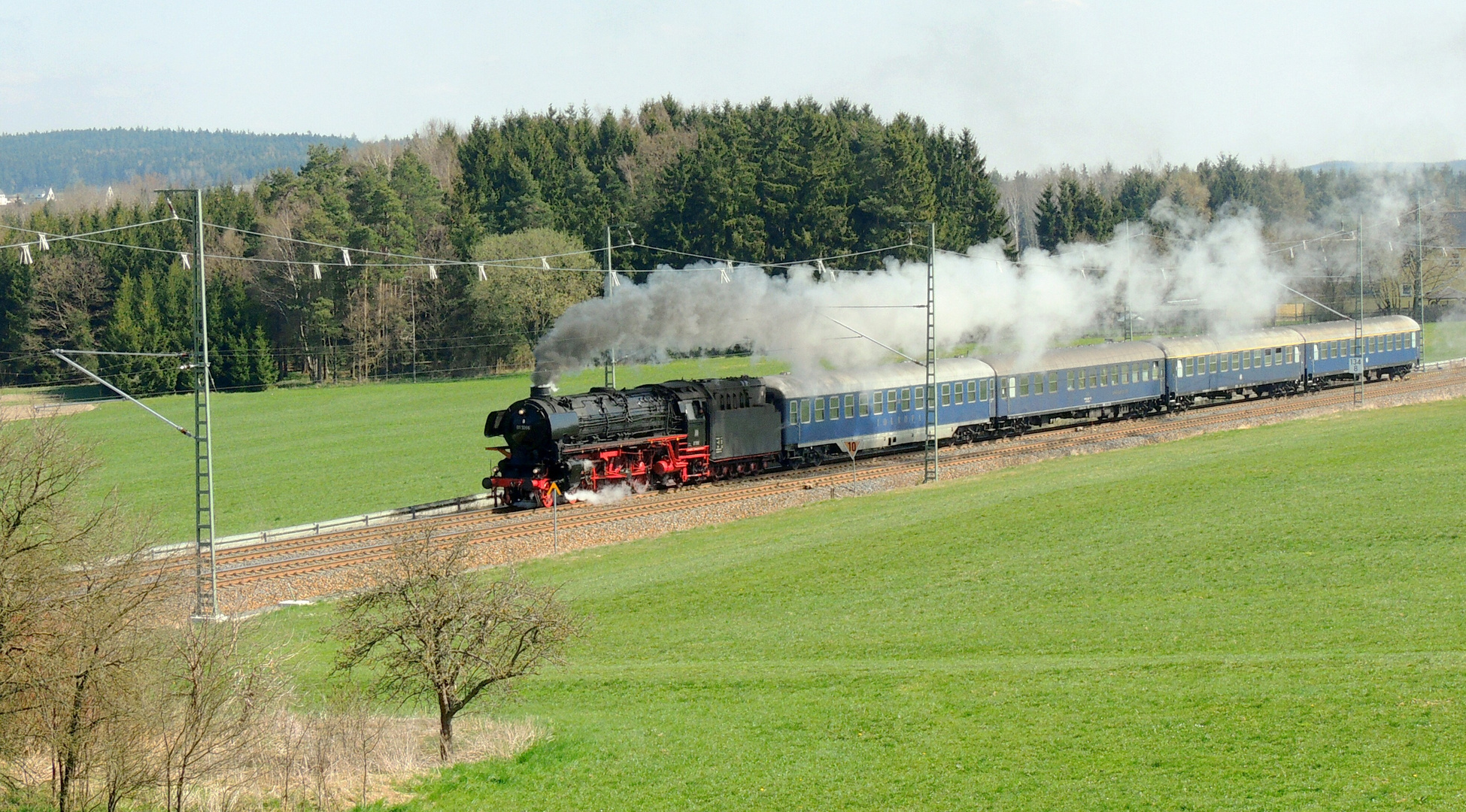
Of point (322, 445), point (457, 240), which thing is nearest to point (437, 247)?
point (457, 240)

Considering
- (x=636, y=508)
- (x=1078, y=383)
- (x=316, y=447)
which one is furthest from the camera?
(x=316, y=447)

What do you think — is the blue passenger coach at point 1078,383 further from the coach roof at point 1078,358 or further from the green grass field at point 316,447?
the green grass field at point 316,447

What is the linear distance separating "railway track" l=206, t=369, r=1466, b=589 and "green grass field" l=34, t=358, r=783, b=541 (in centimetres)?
512

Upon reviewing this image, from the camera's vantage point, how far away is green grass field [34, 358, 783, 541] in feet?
171

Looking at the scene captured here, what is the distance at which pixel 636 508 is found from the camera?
135 feet

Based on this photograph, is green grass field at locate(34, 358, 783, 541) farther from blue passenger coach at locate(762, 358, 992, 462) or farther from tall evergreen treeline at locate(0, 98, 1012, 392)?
blue passenger coach at locate(762, 358, 992, 462)

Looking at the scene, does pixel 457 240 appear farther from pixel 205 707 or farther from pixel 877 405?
pixel 205 707

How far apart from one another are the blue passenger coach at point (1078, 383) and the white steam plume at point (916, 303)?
2.32 meters

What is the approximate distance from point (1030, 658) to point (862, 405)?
28510 millimetres

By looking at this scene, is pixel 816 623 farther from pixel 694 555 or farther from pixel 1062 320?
pixel 1062 320

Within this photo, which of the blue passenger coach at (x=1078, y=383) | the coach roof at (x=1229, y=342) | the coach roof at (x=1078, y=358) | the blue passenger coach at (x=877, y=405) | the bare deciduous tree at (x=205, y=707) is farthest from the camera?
the coach roof at (x=1229, y=342)

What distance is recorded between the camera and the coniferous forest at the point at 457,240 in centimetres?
10075

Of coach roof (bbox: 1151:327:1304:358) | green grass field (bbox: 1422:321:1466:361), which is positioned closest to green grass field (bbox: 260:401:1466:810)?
coach roof (bbox: 1151:327:1304:358)

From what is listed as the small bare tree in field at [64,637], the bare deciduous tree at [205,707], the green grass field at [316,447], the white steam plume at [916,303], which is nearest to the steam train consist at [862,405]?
the white steam plume at [916,303]
